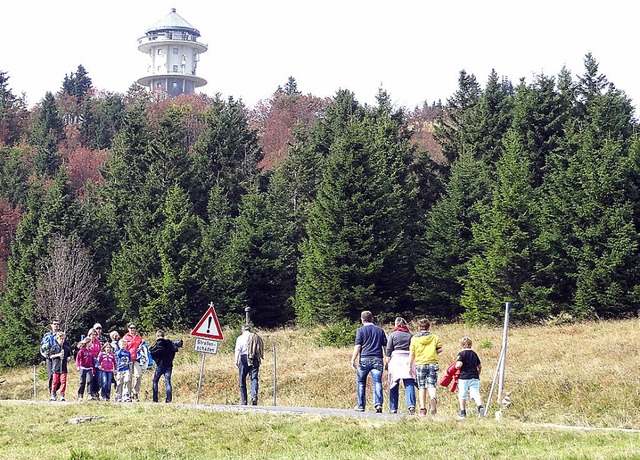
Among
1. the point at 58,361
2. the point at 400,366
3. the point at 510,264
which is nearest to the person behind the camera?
the point at 400,366

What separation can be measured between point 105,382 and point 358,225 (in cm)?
2639

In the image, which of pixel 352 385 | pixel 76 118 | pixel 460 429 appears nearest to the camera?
pixel 460 429

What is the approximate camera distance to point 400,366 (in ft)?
52.4

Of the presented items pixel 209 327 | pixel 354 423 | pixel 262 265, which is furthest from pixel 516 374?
pixel 262 265

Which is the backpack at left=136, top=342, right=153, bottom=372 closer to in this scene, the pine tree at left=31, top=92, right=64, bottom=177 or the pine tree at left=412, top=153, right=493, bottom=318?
the pine tree at left=412, top=153, right=493, bottom=318

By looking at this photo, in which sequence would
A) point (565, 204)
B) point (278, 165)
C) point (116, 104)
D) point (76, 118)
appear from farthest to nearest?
point (76, 118), point (116, 104), point (278, 165), point (565, 204)

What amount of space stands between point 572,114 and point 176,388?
1593 inches

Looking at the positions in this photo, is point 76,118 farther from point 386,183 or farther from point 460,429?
Answer: point 460,429

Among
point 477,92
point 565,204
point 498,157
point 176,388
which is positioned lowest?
point 176,388

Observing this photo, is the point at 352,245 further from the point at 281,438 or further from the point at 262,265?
the point at 281,438

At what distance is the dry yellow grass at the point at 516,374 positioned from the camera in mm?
18766

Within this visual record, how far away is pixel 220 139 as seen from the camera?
73688mm

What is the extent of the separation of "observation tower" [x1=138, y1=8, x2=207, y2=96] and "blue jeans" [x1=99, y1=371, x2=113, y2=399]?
121469 millimetres

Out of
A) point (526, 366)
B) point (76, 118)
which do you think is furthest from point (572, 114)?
point (76, 118)
